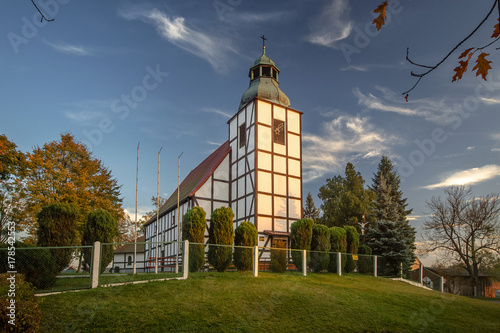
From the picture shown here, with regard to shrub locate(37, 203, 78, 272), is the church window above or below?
above

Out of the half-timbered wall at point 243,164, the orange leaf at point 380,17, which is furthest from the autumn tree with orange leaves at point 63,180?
the orange leaf at point 380,17

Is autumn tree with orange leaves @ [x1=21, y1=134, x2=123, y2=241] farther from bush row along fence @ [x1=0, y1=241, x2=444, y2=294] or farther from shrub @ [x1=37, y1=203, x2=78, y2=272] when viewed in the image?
shrub @ [x1=37, y1=203, x2=78, y2=272]

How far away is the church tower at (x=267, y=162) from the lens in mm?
23562

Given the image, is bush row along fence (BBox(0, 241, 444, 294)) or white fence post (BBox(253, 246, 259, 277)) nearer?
bush row along fence (BBox(0, 241, 444, 294))

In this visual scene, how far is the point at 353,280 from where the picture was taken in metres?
16.9

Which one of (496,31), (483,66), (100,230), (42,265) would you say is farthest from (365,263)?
(496,31)

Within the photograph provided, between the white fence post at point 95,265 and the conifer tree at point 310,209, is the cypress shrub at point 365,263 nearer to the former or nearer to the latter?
the white fence post at point 95,265

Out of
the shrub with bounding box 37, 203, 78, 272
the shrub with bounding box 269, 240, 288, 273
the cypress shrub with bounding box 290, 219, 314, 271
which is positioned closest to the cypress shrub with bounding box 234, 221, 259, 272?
the shrub with bounding box 269, 240, 288, 273

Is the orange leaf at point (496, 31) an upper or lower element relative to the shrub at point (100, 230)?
upper

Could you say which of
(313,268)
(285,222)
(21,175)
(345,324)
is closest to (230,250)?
(313,268)

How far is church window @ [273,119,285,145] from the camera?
83.1 ft

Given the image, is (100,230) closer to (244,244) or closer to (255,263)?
(255,263)

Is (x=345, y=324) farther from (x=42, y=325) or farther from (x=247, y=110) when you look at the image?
(x=247, y=110)

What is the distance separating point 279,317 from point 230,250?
5789mm
